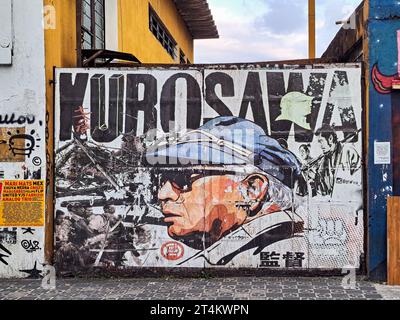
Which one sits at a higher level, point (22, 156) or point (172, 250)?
point (22, 156)

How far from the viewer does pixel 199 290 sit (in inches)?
262

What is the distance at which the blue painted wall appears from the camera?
6.93m

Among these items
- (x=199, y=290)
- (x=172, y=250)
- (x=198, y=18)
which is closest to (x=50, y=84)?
(x=172, y=250)

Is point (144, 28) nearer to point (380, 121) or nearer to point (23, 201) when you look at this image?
point (23, 201)

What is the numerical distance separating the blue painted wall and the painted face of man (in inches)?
62.8

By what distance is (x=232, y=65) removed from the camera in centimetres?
739

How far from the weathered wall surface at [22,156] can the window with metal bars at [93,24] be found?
1.99m

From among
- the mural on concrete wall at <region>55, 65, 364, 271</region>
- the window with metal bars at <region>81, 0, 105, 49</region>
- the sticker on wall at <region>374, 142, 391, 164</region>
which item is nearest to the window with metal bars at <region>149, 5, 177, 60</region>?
the window with metal bars at <region>81, 0, 105, 49</region>

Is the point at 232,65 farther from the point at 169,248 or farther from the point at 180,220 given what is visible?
the point at 169,248

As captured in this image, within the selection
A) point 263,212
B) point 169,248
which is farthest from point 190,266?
point 263,212

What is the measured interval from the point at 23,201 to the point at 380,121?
5279 millimetres

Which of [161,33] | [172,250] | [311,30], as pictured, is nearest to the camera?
[172,250]

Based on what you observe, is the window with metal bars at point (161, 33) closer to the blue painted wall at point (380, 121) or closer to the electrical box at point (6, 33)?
the electrical box at point (6, 33)

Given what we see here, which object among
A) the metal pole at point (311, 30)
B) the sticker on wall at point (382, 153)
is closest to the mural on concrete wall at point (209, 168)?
the sticker on wall at point (382, 153)
